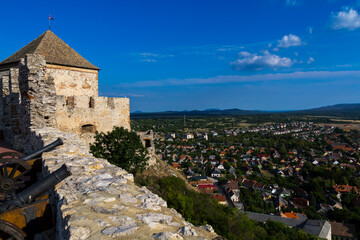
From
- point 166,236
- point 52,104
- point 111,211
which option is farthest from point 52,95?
point 166,236

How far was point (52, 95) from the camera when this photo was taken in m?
7.59

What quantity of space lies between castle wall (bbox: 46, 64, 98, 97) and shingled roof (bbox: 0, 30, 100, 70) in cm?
29

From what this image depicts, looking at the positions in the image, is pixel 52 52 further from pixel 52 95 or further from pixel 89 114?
pixel 52 95

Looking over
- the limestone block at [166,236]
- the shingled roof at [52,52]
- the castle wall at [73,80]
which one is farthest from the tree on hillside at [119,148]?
the limestone block at [166,236]

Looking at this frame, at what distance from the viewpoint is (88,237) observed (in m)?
1.91

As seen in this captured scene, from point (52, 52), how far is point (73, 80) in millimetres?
1667

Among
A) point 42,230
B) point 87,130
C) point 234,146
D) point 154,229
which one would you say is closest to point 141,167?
point 87,130

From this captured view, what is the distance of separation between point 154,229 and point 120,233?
30 centimetres

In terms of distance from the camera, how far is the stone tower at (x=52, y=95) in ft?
23.6

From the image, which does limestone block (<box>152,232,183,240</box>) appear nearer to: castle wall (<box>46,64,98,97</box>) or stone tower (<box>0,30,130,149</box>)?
stone tower (<box>0,30,130,149</box>)

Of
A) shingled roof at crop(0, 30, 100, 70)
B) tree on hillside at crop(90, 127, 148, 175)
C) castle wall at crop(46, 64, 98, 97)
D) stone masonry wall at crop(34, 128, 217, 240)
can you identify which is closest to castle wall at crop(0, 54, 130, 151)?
castle wall at crop(46, 64, 98, 97)

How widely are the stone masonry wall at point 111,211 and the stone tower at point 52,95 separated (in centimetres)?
442

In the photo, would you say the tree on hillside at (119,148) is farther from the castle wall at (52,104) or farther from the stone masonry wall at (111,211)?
the stone masonry wall at (111,211)

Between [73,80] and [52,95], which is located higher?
[73,80]
